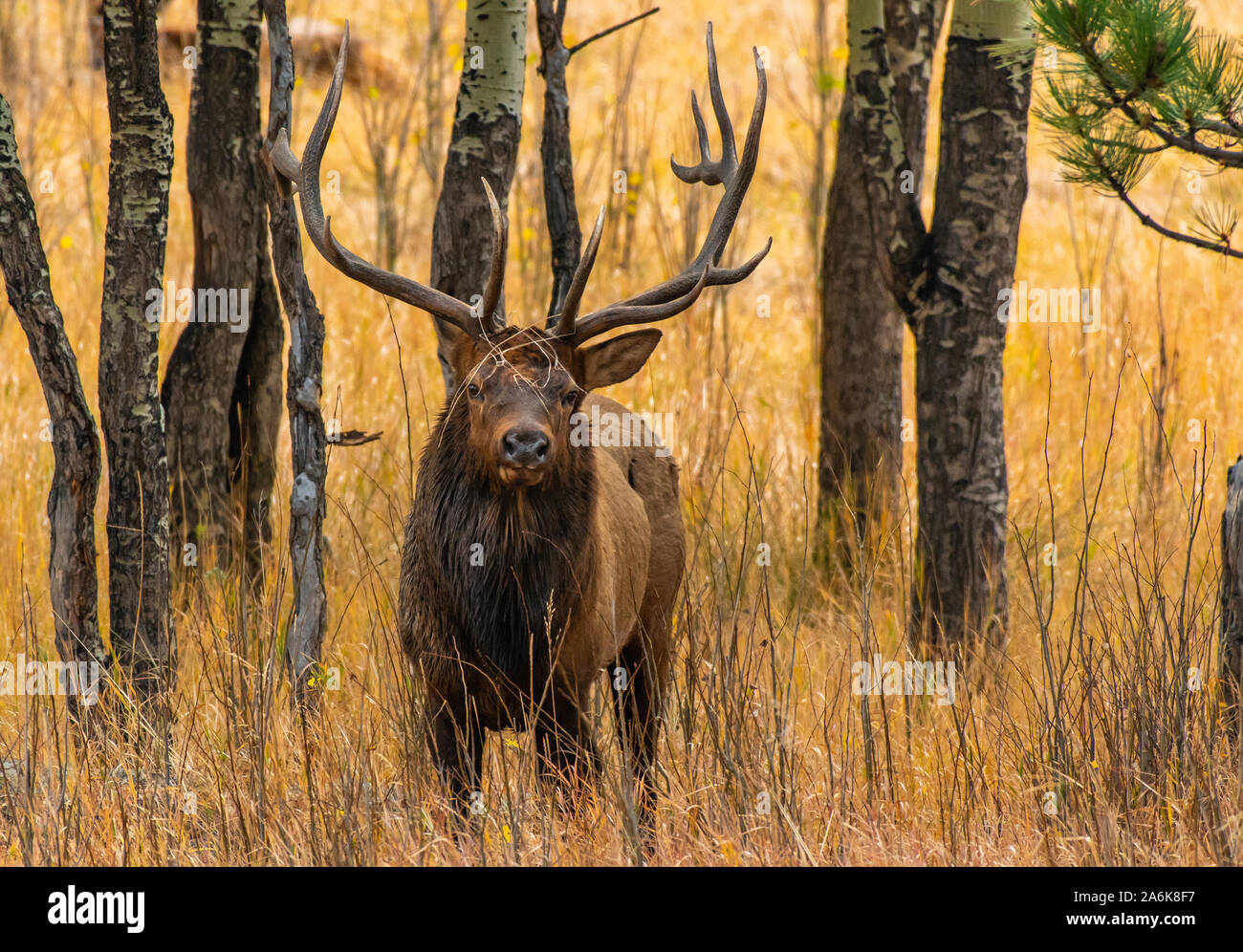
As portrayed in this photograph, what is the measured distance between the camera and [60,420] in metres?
4.50

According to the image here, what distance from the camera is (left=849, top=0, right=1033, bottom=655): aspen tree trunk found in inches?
222

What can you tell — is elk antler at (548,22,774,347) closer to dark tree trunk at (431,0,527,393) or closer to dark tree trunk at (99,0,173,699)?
dark tree trunk at (431,0,527,393)

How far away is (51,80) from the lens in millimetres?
14289

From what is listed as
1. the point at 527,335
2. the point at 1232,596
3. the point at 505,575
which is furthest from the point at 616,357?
the point at 1232,596

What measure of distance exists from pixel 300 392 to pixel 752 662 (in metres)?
1.87

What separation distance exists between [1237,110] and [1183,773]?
2035mm

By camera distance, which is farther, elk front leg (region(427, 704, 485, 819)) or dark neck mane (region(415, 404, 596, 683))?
dark neck mane (region(415, 404, 596, 683))

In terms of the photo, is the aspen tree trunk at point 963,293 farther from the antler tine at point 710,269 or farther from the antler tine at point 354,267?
the antler tine at point 354,267

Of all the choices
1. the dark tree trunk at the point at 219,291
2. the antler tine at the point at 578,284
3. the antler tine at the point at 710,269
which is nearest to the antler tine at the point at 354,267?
the antler tine at the point at 578,284

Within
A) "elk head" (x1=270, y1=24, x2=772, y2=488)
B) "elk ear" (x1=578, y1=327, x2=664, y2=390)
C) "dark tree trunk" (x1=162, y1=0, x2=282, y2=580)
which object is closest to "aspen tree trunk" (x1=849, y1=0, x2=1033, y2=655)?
"elk head" (x1=270, y1=24, x2=772, y2=488)

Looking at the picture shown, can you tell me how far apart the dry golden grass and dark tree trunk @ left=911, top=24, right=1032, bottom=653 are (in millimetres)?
262
